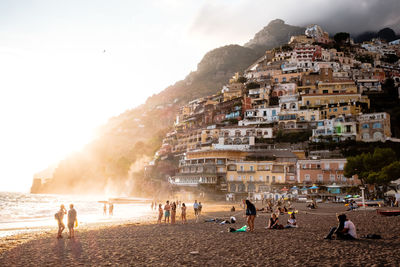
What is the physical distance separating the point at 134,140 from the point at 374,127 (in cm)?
12828

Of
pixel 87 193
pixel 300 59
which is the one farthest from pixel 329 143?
pixel 87 193

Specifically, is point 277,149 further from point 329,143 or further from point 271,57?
point 271,57

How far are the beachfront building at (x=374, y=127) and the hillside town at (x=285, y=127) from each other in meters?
0.15

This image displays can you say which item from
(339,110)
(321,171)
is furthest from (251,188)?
(339,110)

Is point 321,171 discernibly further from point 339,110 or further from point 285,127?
point 339,110

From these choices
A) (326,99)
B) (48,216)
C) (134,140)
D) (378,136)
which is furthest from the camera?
(134,140)

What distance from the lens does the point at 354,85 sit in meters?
70.9

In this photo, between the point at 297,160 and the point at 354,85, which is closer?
the point at 297,160

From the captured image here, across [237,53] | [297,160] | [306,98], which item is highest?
[237,53]

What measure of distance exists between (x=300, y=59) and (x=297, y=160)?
5133 cm

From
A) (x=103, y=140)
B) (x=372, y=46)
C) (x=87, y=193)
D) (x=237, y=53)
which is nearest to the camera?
(x=372, y=46)

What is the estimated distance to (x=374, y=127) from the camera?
2138 inches

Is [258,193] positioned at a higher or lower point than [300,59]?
lower

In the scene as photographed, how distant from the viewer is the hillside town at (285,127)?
170 ft
